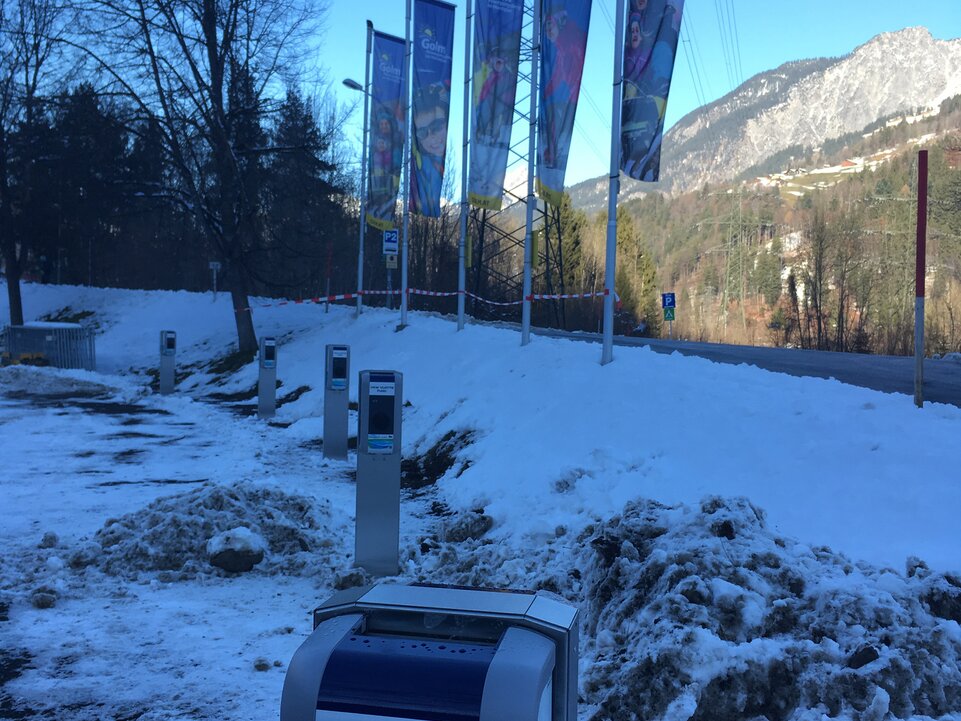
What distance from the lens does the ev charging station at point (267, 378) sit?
1528 cm

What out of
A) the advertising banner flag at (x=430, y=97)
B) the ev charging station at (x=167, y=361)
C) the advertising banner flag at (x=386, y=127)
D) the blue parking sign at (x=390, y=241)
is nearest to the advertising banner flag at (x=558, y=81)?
the advertising banner flag at (x=430, y=97)

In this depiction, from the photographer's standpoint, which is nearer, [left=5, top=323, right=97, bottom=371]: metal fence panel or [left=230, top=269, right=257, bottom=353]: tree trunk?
[left=230, top=269, right=257, bottom=353]: tree trunk

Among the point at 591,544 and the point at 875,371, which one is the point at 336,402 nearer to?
the point at 591,544

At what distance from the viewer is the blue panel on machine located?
1.79 metres

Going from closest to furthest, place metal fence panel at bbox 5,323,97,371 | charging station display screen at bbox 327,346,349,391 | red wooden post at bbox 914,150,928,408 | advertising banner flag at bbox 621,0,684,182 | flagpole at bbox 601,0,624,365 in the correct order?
red wooden post at bbox 914,150,928,408, advertising banner flag at bbox 621,0,684,182, flagpole at bbox 601,0,624,365, charging station display screen at bbox 327,346,349,391, metal fence panel at bbox 5,323,97,371

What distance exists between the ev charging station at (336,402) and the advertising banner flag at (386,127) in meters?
10.4

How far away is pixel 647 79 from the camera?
10.5 metres

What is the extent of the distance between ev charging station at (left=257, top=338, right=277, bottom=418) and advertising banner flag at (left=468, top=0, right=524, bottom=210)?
504cm

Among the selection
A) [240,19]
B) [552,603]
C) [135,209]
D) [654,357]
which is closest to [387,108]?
[240,19]

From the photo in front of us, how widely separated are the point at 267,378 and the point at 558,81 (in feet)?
26.1

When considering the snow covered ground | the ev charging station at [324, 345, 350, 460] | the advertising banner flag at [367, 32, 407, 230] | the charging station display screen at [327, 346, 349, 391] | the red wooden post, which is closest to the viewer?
the snow covered ground

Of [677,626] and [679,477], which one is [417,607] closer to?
[677,626]

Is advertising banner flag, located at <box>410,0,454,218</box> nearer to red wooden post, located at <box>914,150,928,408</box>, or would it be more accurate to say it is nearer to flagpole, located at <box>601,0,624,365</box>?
flagpole, located at <box>601,0,624,365</box>

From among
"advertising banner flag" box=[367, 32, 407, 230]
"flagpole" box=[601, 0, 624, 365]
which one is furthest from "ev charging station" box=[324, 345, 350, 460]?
"advertising banner flag" box=[367, 32, 407, 230]
